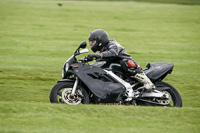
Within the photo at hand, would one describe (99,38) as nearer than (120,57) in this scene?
Yes

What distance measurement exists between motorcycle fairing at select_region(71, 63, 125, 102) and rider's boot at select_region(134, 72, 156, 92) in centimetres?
41

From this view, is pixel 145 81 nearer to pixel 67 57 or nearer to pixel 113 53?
pixel 113 53

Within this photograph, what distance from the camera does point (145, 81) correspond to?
25.2ft

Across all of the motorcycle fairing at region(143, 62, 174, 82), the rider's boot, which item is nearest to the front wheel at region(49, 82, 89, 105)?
the rider's boot

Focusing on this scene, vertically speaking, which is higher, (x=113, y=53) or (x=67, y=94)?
(x=113, y=53)

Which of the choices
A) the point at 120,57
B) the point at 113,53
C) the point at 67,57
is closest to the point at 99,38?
the point at 113,53

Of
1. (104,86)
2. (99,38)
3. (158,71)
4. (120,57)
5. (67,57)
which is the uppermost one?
(99,38)

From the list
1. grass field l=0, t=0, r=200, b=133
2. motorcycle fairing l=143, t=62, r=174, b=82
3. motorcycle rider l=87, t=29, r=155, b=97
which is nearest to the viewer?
grass field l=0, t=0, r=200, b=133

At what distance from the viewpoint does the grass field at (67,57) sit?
643 centimetres

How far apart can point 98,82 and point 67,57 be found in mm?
7504

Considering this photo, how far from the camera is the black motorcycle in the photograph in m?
7.44

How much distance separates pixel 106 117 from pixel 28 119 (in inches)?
54.9

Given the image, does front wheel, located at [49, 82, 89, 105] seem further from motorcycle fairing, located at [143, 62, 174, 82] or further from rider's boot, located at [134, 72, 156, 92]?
motorcycle fairing, located at [143, 62, 174, 82]

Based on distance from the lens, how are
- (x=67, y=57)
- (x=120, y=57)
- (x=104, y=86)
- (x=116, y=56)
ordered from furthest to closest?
(x=67, y=57)
(x=120, y=57)
(x=116, y=56)
(x=104, y=86)
